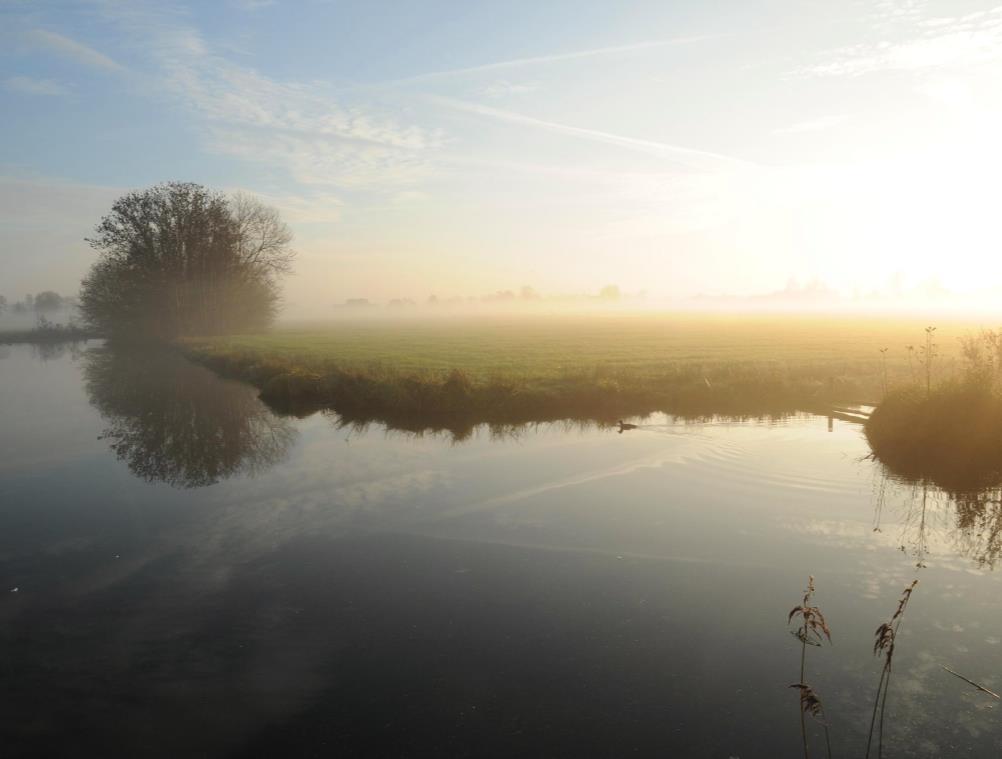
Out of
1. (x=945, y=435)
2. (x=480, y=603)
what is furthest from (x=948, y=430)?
(x=480, y=603)

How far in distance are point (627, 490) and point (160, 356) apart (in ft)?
190

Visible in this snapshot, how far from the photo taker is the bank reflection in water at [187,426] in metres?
20.8

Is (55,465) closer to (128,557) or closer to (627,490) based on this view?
(128,557)

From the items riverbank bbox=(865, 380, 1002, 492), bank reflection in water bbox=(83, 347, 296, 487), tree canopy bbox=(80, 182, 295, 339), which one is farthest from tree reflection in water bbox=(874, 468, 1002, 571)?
tree canopy bbox=(80, 182, 295, 339)

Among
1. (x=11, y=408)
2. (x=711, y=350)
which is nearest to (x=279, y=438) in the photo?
(x=11, y=408)

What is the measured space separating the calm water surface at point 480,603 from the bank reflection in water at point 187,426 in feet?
1.30

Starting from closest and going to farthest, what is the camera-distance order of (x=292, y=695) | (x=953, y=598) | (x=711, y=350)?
1. (x=292, y=695)
2. (x=953, y=598)
3. (x=711, y=350)

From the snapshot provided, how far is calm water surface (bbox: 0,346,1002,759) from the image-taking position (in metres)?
7.96

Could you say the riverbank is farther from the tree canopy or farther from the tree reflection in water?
the tree canopy

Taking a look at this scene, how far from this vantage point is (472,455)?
22.0 m

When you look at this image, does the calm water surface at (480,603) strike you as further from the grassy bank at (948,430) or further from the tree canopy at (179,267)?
the tree canopy at (179,267)

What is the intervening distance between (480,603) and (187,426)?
20.8 m

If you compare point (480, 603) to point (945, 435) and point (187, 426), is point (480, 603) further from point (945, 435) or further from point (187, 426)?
point (187, 426)

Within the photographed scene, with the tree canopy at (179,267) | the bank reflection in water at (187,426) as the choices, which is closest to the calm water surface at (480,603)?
the bank reflection in water at (187,426)
